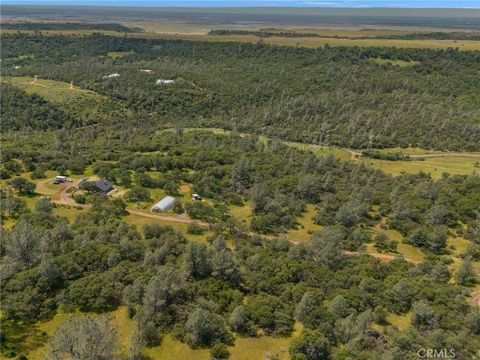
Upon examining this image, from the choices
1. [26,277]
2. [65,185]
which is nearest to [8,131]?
[65,185]

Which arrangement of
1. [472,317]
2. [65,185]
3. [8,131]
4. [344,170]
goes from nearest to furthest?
[472,317], [65,185], [344,170], [8,131]

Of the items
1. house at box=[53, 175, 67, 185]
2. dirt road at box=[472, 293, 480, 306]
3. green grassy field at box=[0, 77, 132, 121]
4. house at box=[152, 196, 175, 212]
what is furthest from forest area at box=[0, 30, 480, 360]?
green grassy field at box=[0, 77, 132, 121]

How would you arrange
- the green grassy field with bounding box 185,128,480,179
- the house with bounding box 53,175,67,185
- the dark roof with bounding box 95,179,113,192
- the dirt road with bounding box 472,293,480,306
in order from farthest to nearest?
the green grassy field with bounding box 185,128,480,179 → the house with bounding box 53,175,67,185 → the dark roof with bounding box 95,179,113,192 → the dirt road with bounding box 472,293,480,306

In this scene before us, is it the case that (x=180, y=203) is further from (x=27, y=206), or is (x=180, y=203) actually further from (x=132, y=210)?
(x=27, y=206)

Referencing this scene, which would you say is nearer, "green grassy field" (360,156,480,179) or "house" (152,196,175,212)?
"house" (152,196,175,212)

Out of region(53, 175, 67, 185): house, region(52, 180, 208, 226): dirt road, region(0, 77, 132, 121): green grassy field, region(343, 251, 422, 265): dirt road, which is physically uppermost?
region(0, 77, 132, 121): green grassy field

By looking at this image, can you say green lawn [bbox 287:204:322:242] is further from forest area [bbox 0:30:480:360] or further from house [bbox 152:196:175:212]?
house [bbox 152:196:175:212]

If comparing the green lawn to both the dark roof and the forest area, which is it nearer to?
the forest area

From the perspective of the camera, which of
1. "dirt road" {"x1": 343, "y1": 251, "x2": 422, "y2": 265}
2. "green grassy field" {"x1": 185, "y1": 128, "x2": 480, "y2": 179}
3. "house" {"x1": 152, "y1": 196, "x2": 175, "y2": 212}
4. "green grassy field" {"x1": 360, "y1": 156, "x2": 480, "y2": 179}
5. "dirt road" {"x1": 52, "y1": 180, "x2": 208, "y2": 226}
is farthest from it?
"green grassy field" {"x1": 185, "y1": 128, "x2": 480, "y2": 179}

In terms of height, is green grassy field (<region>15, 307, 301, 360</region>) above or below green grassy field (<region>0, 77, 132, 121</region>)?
below
